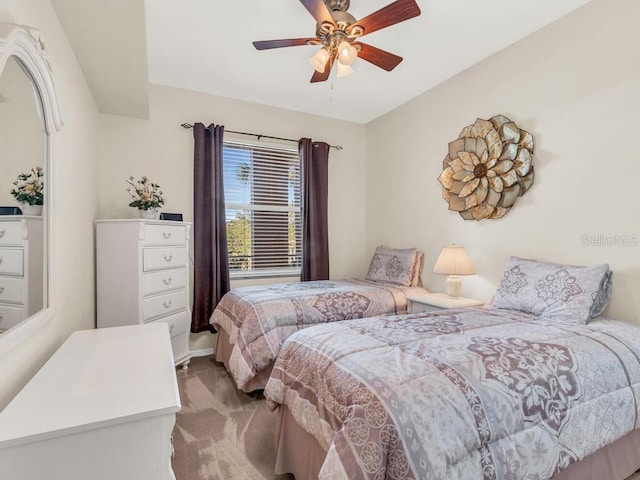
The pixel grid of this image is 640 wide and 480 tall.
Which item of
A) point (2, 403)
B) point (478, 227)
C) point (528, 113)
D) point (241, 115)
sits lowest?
point (2, 403)

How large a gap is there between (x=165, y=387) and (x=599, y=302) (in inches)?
93.4

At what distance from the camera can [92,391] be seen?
1.07 metres

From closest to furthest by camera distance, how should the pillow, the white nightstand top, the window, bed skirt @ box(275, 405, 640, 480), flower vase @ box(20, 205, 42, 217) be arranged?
flower vase @ box(20, 205, 42, 217) → bed skirt @ box(275, 405, 640, 480) → the white nightstand top → the pillow → the window

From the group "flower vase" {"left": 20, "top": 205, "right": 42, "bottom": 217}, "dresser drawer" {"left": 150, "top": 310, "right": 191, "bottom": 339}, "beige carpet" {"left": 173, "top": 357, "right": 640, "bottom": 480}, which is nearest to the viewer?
"flower vase" {"left": 20, "top": 205, "right": 42, "bottom": 217}

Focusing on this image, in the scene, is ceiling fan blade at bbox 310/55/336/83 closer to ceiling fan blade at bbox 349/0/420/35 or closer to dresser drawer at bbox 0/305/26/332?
ceiling fan blade at bbox 349/0/420/35

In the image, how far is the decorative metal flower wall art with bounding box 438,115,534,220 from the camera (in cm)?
260

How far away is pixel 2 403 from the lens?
1.07 m

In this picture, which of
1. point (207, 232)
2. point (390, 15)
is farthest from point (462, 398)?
point (207, 232)

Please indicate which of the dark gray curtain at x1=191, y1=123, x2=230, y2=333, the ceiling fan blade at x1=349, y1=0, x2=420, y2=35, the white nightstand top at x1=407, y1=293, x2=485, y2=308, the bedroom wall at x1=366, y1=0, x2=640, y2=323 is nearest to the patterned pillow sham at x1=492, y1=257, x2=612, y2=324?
the bedroom wall at x1=366, y1=0, x2=640, y2=323

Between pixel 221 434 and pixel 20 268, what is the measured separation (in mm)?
1478

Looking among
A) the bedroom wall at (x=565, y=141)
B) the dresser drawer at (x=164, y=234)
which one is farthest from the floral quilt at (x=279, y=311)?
the bedroom wall at (x=565, y=141)

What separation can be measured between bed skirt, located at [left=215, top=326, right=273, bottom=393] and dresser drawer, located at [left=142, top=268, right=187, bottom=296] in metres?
0.59

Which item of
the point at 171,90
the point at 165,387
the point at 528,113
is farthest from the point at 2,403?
the point at 528,113

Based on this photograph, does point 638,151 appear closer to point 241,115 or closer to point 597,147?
point 597,147
